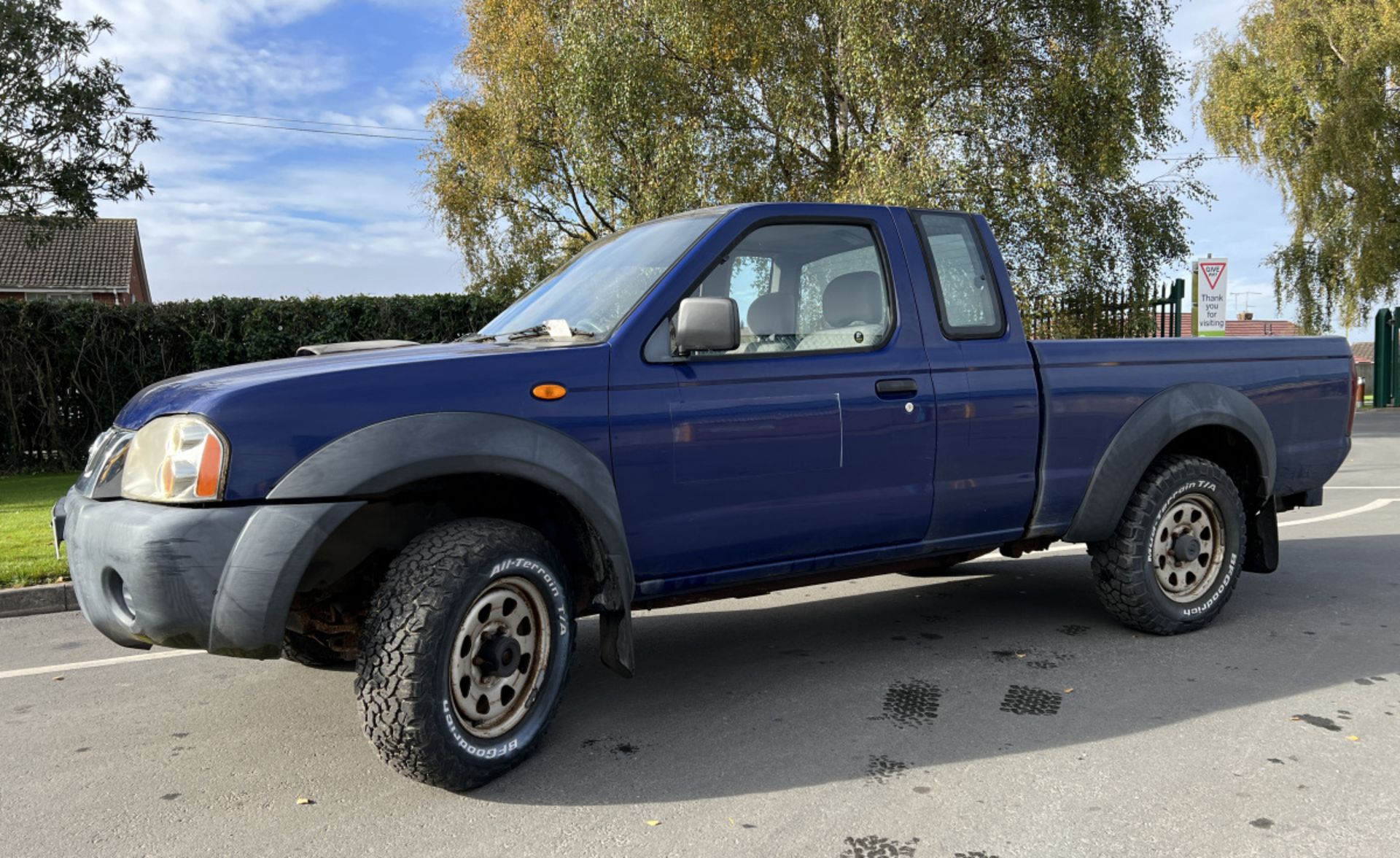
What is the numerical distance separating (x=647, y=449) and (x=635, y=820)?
123 cm

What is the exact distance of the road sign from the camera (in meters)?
14.5

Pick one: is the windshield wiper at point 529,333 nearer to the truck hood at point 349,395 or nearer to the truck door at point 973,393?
the truck hood at point 349,395

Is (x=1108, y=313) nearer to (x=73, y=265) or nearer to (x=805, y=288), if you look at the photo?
(x=805, y=288)

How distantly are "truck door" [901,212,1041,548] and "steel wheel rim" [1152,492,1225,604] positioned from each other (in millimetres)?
853

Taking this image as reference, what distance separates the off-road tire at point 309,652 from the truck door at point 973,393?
251 cm

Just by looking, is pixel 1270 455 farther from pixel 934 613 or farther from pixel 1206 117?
pixel 1206 117

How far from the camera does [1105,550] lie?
506 centimetres

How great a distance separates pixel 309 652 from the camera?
4246mm

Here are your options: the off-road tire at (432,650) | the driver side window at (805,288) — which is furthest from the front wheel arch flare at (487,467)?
the driver side window at (805,288)

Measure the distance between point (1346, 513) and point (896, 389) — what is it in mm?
6922

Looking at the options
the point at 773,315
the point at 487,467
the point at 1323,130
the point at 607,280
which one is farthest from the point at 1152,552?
the point at 1323,130

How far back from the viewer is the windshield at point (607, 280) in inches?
158

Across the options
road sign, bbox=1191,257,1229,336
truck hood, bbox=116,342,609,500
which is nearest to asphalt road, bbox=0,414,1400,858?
truck hood, bbox=116,342,609,500

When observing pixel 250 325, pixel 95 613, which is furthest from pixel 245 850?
pixel 250 325
